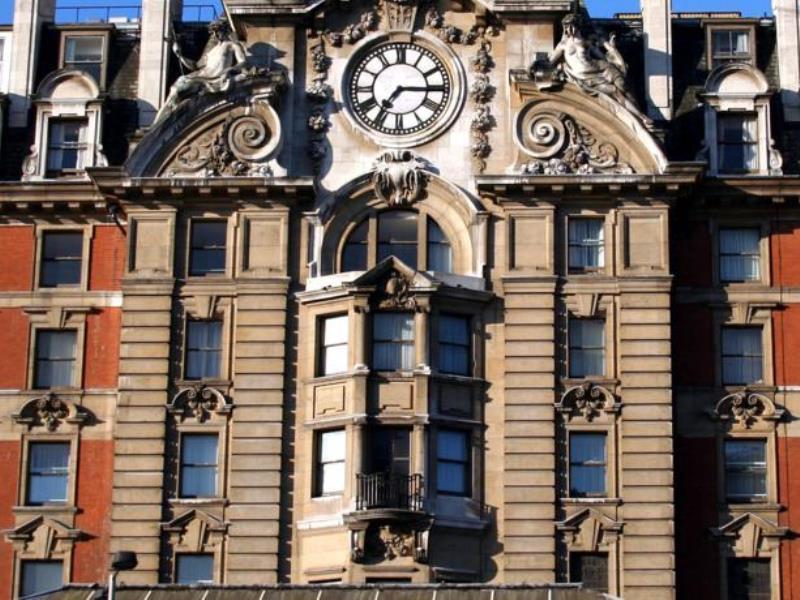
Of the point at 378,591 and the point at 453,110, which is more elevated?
the point at 453,110

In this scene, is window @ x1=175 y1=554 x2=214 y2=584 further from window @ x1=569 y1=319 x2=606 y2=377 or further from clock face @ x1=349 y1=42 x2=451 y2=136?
clock face @ x1=349 y1=42 x2=451 y2=136

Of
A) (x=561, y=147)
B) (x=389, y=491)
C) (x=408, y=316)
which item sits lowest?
(x=389, y=491)

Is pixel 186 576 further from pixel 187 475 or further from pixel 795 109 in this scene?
pixel 795 109

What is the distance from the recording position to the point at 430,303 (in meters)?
62.5

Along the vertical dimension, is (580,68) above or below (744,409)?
above

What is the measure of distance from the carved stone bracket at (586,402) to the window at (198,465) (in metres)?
9.30

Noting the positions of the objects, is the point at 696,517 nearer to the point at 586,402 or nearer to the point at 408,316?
the point at 586,402

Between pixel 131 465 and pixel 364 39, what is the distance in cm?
1353

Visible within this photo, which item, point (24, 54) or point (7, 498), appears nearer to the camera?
point (7, 498)

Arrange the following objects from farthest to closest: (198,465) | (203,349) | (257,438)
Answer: (203,349) → (198,465) → (257,438)

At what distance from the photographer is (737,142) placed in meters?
66.1

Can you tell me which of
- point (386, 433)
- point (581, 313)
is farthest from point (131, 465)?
point (581, 313)

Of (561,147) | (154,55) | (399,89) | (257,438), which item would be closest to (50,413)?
(257,438)

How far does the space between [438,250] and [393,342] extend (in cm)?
306
